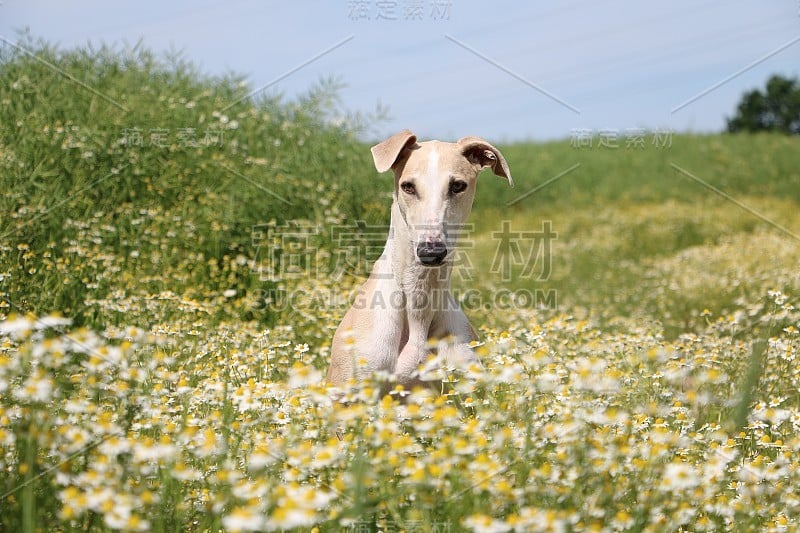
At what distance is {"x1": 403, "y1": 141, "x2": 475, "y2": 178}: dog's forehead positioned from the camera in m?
4.72

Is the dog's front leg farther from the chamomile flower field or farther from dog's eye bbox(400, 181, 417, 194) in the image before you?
dog's eye bbox(400, 181, 417, 194)

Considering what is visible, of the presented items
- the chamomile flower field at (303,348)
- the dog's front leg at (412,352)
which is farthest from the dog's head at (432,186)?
the chamomile flower field at (303,348)

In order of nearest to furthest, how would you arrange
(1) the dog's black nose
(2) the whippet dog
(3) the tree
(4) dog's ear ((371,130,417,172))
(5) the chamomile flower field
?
(5) the chamomile flower field, (1) the dog's black nose, (2) the whippet dog, (4) dog's ear ((371,130,417,172)), (3) the tree

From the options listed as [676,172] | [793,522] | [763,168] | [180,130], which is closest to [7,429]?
[793,522]

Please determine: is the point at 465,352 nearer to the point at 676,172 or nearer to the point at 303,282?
the point at 303,282

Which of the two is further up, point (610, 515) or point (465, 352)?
point (465, 352)

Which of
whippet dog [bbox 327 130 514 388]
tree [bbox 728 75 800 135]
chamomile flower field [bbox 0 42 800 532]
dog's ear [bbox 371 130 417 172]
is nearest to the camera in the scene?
chamomile flower field [bbox 0 42 800 532]

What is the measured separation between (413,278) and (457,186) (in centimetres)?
68

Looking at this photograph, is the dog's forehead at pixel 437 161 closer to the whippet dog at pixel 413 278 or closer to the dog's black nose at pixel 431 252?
the whippet dog at pixel 413 278

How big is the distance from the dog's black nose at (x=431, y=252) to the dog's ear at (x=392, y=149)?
693mm

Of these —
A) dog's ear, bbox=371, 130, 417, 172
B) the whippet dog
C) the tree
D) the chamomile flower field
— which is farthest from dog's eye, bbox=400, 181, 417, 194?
the tree

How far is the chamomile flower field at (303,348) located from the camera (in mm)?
2979

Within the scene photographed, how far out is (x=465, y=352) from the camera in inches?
185

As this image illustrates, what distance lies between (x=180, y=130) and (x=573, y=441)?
7.55 metres
